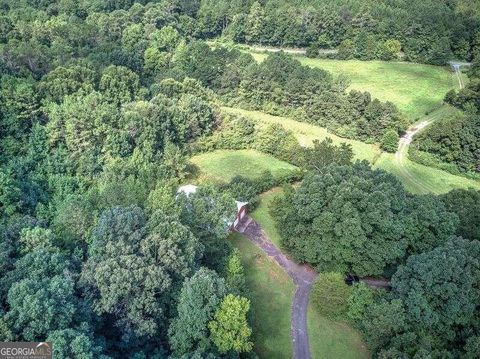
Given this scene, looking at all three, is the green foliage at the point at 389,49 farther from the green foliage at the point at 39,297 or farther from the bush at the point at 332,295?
the green foliage at the point at 39,297

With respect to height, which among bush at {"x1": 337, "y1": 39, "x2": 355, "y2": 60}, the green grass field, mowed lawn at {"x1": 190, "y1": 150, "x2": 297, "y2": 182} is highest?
bush at {"x1": 337, "y1": 39, "x2": 355, "y2": 60}

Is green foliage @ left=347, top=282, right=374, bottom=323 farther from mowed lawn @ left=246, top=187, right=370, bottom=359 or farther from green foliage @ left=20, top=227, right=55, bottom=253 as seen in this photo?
green foliage @ left=20, top=227, right=55, bottom=253

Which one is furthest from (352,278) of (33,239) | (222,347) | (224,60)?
(224,60)

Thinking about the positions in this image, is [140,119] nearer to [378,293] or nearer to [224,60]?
[224,60]

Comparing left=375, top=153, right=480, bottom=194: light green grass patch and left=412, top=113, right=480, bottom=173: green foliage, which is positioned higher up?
left=412, top=113, right=480, bottom=173: green foliage

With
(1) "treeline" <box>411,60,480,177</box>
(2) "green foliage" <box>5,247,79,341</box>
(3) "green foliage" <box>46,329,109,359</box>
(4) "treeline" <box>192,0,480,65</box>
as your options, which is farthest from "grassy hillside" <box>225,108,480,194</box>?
(3) "green foliage" <box>46,329,109,359</box>

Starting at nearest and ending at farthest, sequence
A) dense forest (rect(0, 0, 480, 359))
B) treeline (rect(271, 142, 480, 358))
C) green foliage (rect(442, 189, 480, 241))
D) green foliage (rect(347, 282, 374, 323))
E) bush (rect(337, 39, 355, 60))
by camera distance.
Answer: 1. dense forest (rect(0, 0, 480, 359))
2. treeline (rect(271, 142, 480, 358))
3. green foliage (rect(347, 282, 374, 323))
4. green foliage (rect(442, 189, 480, 241))
5. bush (rect(337, 39, 355, 60))
